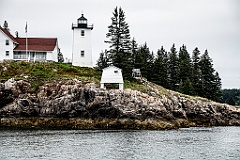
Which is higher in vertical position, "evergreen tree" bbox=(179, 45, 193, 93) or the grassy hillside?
"evergreen tree" bbox=(179, 45, 193, 93)

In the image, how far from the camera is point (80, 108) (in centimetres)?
6325

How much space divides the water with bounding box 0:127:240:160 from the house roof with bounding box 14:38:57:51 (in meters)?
26.4

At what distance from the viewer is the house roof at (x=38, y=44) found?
7956cm

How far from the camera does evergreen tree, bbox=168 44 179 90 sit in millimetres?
97500

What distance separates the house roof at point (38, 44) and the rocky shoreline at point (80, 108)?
1430 centimetres

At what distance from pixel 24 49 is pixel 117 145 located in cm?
4107

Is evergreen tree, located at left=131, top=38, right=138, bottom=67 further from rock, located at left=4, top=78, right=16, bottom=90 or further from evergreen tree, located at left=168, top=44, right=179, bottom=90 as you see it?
rock, located at left=4, top=78, right=16, bottom=90

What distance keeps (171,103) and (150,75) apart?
23.3 m

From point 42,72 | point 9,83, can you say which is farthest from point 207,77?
point 9,83

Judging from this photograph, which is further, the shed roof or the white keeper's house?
the white keeper's house

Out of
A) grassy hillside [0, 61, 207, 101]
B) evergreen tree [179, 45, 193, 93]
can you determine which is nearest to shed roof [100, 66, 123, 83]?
grassy hillside [0, 61, 207, 101]

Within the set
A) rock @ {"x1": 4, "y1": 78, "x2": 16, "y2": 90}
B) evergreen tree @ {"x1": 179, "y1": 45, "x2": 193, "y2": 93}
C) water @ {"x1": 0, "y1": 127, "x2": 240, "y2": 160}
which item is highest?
evergreen tree @ {"x1": 179, "y1": 45, "x2": 193, "y2": 93}

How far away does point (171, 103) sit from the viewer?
67250mm

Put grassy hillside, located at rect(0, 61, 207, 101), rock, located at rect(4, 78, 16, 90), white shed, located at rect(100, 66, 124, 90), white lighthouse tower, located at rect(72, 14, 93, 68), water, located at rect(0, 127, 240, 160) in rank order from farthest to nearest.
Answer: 1. white lighthouse tower, located at rect(72, 14, 93, 68)
2. white shed, located at rect(100, 66, 124, 90)
3. grassy hillside, located at rect(0, 61, 207, 101)
4. rock, located at rect(4, 78, 16, 90)
5. water, located at rect(0, 127, 240, 160)
